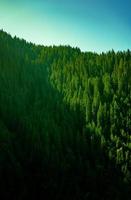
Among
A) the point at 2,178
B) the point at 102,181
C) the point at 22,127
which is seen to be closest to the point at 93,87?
the point at 22,127

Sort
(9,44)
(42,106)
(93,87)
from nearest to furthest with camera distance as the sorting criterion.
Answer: (42,106) < (93,87) < (9,44)

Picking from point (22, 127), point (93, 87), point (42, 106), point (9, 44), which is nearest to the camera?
point (22, 127)

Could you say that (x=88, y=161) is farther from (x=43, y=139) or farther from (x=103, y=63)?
(x=103, y=63)

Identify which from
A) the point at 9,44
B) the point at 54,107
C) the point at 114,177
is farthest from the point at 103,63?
the point at 114,177

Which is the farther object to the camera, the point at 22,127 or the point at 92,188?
the point at 22,127

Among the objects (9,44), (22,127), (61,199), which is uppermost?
(9,44)

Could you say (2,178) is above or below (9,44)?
below
